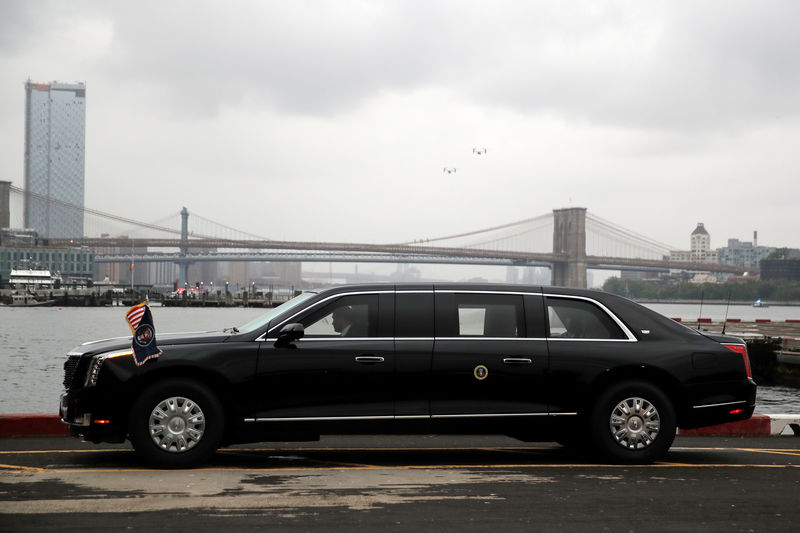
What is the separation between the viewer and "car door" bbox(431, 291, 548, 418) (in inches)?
331

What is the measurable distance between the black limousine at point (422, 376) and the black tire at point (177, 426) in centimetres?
1

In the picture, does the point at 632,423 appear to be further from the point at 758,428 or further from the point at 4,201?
the point at 4,201

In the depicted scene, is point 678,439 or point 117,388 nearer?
point 117,388

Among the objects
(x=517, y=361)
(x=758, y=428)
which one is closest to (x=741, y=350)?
(x=517, y=361)

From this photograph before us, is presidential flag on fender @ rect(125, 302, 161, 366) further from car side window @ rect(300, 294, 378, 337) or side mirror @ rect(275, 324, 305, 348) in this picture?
car side window @ rect(300, 294, 378, 337)

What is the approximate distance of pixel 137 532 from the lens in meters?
5.90

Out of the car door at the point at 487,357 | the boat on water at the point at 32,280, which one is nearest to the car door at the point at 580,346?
the car door at the point at 487,357

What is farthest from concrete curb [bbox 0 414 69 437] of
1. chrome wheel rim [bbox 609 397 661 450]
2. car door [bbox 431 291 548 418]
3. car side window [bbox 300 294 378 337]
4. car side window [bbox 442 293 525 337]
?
chrome wheel rim [bbox 609 397 661 450]

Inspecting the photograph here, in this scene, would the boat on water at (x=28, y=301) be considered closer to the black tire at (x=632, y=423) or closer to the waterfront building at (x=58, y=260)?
the waterfront building at (x=58, y=260)

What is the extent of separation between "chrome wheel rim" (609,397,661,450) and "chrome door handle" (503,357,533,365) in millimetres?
894

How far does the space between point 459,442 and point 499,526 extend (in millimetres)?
4087

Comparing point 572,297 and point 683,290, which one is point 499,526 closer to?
point 572,297

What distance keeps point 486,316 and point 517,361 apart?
0.49m

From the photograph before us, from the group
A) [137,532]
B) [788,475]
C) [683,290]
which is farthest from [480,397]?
[683,290]
